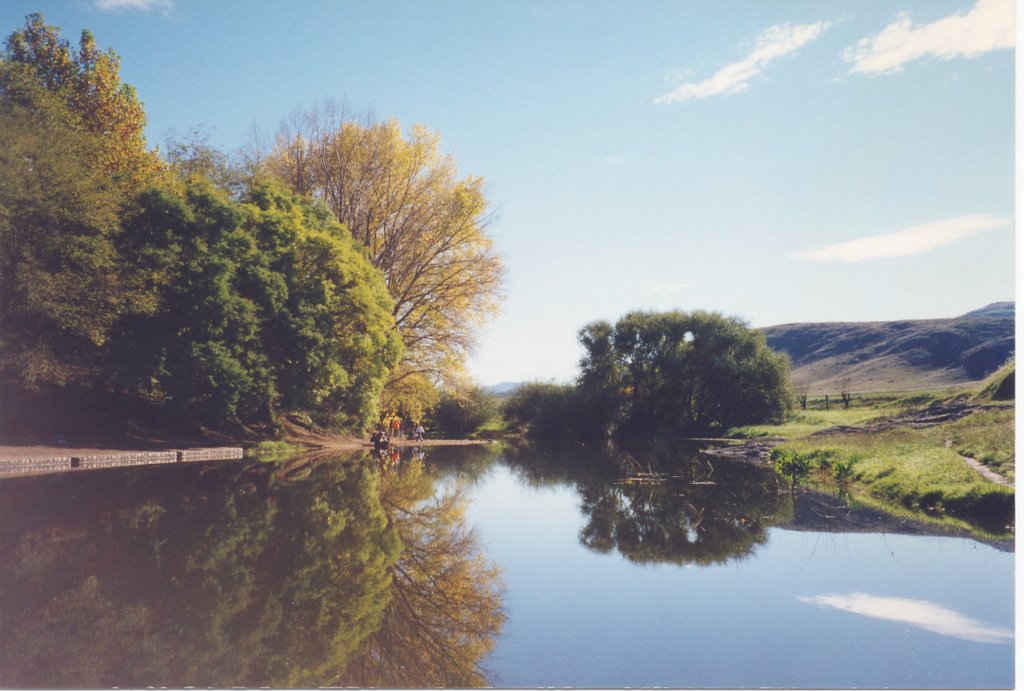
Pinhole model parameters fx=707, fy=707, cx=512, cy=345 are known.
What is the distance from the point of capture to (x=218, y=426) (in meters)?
23.7

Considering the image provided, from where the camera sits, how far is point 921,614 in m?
5.48

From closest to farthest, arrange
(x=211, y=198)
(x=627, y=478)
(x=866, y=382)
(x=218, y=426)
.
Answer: (x=627, y=478)
(x=211, y=198)
(x=218, y=426)
(x=866, y=382)

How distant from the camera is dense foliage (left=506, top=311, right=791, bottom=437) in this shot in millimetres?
40531

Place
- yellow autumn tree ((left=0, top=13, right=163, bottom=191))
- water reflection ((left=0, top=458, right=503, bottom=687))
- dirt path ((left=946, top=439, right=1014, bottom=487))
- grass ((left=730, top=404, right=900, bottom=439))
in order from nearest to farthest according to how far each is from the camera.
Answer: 1. water reflection ((left=0, top=458, right=503, bottom=687))
2. dirt path ((left=946, top=439, right=1014, bottom=487))
3. yellow autumn tree ((left=0, top=13, right=163, bottom=191))
4. grass ((left=730, top=404, right=900, bottom=439))

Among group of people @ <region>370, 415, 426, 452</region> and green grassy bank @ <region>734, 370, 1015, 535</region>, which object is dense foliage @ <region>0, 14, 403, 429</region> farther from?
green grassy bank @ <region>734, 370, 1015, 535</region>

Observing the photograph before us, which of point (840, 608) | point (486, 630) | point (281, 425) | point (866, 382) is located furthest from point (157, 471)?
point (866, 382)

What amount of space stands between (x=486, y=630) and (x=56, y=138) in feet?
58.2

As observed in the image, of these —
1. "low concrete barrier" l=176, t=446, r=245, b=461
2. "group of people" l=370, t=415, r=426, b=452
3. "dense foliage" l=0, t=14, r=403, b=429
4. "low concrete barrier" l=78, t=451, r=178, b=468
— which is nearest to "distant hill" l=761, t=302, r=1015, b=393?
"low concrete barrier" l=78, t=451, r=178, b=468

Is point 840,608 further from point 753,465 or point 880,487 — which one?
point 753,465

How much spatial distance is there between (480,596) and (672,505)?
21.2 feet

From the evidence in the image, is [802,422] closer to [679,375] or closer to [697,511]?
[679,375]

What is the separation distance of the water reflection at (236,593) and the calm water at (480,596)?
0.07ft

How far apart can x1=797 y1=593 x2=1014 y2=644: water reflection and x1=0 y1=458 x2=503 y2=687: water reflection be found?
2.84 metres

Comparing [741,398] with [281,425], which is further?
[741,398]
